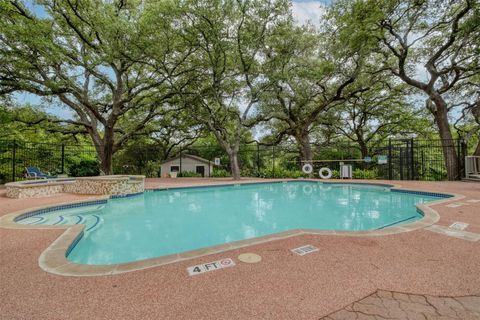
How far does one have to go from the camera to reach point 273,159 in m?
14.7

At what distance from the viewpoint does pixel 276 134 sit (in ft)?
56.3

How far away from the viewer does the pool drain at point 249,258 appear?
2.41 m

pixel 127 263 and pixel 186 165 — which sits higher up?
pixel 186 165

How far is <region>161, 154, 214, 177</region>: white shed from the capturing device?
16.7 meters

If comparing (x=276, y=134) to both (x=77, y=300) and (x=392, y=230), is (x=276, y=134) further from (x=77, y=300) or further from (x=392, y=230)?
(x=77, y=300)

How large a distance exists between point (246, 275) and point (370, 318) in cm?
101

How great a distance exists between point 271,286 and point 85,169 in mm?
16055

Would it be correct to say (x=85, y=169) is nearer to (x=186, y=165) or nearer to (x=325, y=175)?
(x=186, y=165)

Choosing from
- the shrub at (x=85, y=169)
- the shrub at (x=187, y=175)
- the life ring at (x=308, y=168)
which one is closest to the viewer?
the life ring at (x=308, y=168)

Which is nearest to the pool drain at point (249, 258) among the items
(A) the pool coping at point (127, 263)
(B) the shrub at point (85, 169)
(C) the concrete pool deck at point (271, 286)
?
(C) the concrete pool deck at point (271, 286)

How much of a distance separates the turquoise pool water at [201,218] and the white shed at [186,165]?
798cm

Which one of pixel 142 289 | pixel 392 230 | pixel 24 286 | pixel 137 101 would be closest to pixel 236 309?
pixel 142 289

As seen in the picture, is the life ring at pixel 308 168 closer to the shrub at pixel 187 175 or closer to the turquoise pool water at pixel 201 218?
the turquoise pool water at pixel 201 218

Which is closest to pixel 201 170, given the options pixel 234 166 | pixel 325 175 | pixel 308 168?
pixel 234 166
